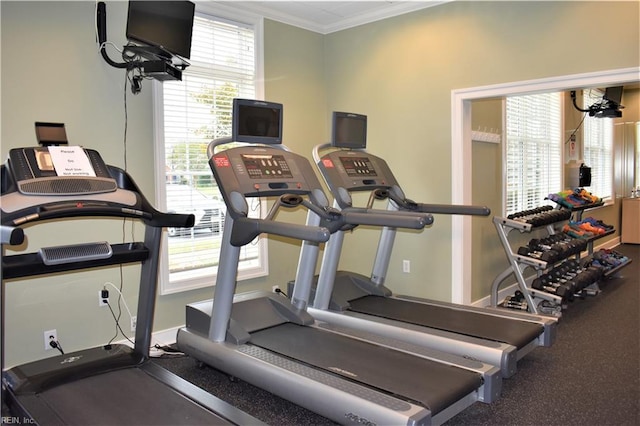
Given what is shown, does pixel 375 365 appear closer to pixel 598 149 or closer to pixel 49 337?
pixel 49 337

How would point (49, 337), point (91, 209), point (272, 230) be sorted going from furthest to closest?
point (49, 337)
point (272, 230)
point (91, 209)

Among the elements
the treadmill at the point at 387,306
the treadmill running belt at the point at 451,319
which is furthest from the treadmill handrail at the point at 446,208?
the treadmill running belt at the point at 451,319

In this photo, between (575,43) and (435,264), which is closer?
(575,43)

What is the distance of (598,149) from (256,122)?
6956mm

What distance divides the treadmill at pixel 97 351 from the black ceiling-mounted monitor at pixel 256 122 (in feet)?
2.01

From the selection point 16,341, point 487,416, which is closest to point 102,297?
point 16,341

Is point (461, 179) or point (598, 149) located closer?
point (461, 179)

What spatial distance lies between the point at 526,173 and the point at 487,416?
3.72 meters

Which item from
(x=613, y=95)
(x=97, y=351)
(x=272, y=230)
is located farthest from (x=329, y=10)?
(x=613, y=95)

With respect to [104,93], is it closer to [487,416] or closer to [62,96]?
[62,96]

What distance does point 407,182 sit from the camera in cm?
475

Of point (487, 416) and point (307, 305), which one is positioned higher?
point (307, 305)

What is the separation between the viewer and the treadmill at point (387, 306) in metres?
3.18

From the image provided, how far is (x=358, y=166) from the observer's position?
3908mm
